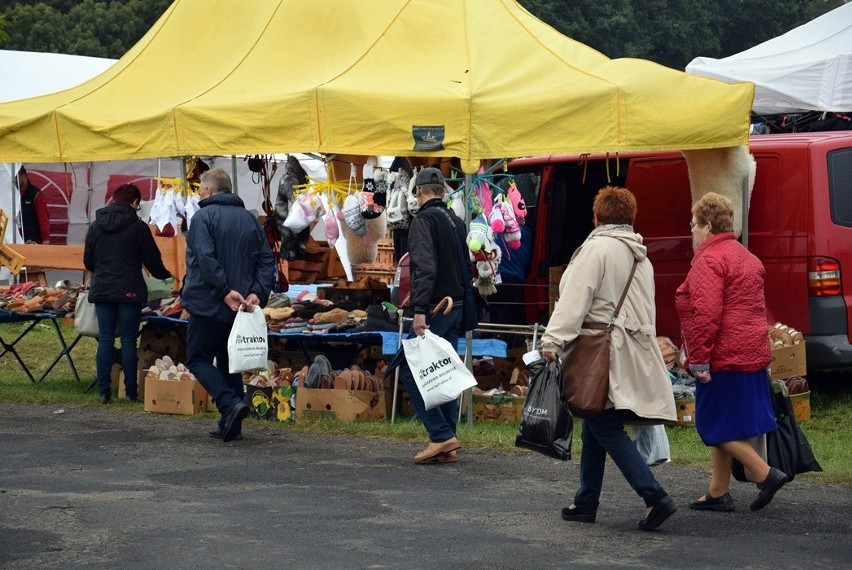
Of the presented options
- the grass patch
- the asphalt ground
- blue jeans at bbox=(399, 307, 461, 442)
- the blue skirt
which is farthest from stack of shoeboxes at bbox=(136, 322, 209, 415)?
the blue skirt

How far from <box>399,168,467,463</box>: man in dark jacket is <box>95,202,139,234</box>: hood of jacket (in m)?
3.53

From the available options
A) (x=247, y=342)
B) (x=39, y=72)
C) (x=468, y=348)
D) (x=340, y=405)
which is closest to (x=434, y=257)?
(x=468, y=348)

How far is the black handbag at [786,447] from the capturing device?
266 inches

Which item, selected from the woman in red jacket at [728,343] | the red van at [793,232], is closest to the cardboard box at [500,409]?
the red van at [793,232]

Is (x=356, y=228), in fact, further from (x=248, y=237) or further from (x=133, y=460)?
(x=133, y=460)

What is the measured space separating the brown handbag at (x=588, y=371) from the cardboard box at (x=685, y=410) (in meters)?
3.48

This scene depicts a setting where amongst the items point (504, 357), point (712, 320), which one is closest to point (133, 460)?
point (504, 357)

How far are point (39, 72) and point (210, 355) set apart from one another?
39.9 feet

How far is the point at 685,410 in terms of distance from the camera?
9.59 meters

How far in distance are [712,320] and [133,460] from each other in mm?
4010

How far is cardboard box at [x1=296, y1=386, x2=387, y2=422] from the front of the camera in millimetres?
9797

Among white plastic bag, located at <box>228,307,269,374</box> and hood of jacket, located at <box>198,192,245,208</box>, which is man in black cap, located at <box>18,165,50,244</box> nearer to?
hood of jacket, located at <box>198,192,245,208</box>

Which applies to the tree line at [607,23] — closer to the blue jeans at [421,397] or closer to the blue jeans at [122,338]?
the blue jeans at [122,338]

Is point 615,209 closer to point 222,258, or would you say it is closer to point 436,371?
point 436,371
